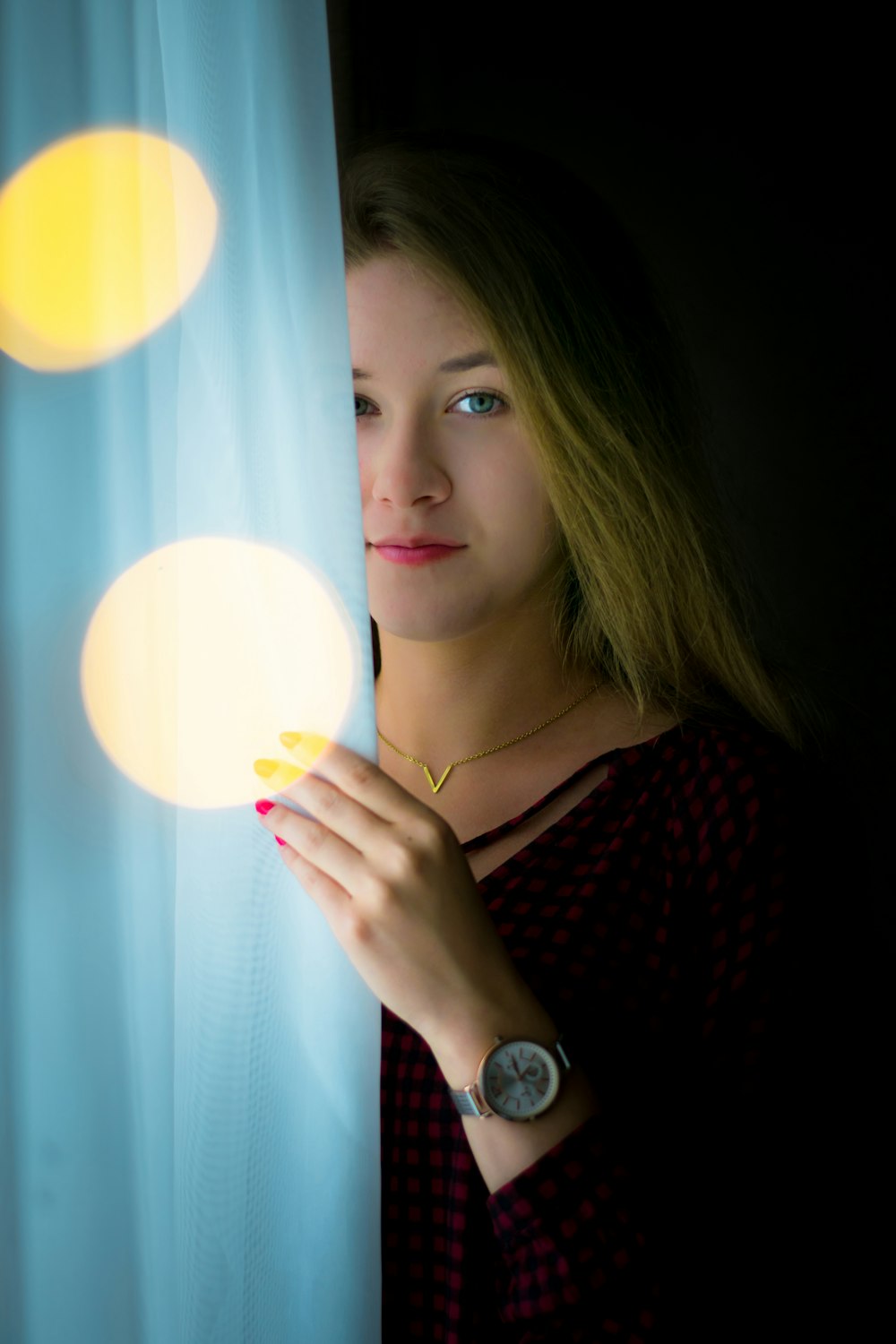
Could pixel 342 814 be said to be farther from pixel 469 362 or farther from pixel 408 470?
pixel 469 362

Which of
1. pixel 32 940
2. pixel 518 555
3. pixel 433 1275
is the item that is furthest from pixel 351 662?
pixel 433 1275

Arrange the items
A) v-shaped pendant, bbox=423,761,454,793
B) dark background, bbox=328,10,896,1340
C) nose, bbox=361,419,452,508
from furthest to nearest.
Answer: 1. dark background, bbox=328,10,896,1340
2. v-shaped pendant, bbox=423,761,454,793
3. nose, bbox=361,419,452,508

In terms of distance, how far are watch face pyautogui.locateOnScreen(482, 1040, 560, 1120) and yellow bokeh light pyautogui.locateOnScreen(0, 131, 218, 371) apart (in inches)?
19.2

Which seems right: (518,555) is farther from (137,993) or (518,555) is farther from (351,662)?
(137,993)

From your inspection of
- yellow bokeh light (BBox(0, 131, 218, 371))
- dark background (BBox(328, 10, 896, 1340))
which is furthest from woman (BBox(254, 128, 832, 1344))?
dark background (BBox(328, 10, 896, 1340))

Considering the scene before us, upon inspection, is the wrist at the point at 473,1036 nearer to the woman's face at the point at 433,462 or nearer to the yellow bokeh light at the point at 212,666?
the yellow bokeh light at the point at 212,666

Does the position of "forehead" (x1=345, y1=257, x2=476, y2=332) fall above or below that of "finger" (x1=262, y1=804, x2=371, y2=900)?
above

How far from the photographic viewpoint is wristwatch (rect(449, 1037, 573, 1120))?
2.37 ft

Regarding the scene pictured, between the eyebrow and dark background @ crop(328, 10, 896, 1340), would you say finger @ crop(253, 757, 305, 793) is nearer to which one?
the eyebrow

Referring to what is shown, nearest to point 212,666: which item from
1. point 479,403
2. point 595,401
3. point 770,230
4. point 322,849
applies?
point 322,849

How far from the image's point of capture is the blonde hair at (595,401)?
100cm

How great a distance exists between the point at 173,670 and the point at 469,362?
47cm

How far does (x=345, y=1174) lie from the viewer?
2.31 ft

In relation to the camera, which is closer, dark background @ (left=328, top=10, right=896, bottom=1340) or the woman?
the woman
